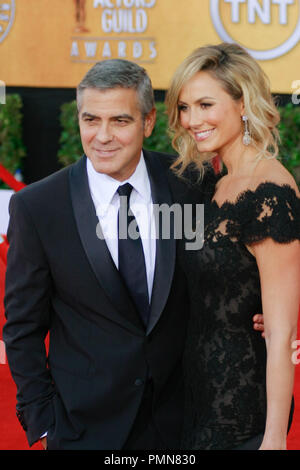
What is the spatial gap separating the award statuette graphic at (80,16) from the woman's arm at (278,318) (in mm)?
6725

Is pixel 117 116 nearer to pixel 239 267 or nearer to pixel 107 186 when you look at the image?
pixel 107 186

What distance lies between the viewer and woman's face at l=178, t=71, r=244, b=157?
2.42m

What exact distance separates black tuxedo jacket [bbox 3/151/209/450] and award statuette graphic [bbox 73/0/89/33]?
6272mm

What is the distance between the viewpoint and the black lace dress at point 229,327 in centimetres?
228

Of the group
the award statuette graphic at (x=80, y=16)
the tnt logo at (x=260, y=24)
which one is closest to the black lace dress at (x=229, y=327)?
the tnt logo at (x=260, y=24)

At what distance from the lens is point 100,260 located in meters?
2.39

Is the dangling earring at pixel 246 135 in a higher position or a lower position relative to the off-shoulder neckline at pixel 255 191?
higher

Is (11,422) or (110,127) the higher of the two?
(110,127)

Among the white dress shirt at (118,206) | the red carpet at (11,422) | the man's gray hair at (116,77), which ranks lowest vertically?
the red carpet at (11,422)

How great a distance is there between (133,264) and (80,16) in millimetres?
6609

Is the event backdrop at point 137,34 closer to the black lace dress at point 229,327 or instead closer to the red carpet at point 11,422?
the red carpet at point 11,422

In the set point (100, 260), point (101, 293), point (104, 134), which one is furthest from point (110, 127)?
point (101, 293)

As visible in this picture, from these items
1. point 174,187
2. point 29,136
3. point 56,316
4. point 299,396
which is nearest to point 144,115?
point 174,187
